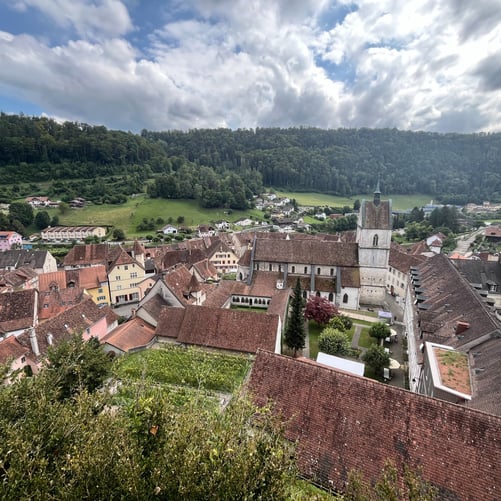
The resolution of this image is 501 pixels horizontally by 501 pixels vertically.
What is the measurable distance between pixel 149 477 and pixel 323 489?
26.1 ft

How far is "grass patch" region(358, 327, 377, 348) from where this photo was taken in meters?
35.2

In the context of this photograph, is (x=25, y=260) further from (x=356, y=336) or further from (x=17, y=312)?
(x=356, y=336)

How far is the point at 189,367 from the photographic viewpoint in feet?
88.6

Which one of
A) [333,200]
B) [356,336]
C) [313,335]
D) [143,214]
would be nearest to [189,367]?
[313,335]

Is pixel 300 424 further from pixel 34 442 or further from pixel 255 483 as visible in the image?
pixel 34 442

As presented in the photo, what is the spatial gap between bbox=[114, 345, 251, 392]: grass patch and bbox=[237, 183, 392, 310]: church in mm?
20827

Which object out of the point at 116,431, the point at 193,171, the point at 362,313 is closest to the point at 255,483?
the point at 116,431

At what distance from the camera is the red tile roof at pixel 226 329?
1104 inches

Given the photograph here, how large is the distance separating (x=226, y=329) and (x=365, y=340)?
18703 mm

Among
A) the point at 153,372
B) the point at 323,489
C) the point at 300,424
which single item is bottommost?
the point at 153,372

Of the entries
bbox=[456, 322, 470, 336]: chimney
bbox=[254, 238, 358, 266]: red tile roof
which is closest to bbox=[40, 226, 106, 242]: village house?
bbox=[254, 238, 358, 266]: red tile roof

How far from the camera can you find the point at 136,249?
59969mm

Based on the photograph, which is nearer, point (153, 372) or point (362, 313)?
point (153, 372)

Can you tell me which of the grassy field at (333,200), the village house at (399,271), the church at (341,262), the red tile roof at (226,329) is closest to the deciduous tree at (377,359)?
the red tile roof at (226,329)
